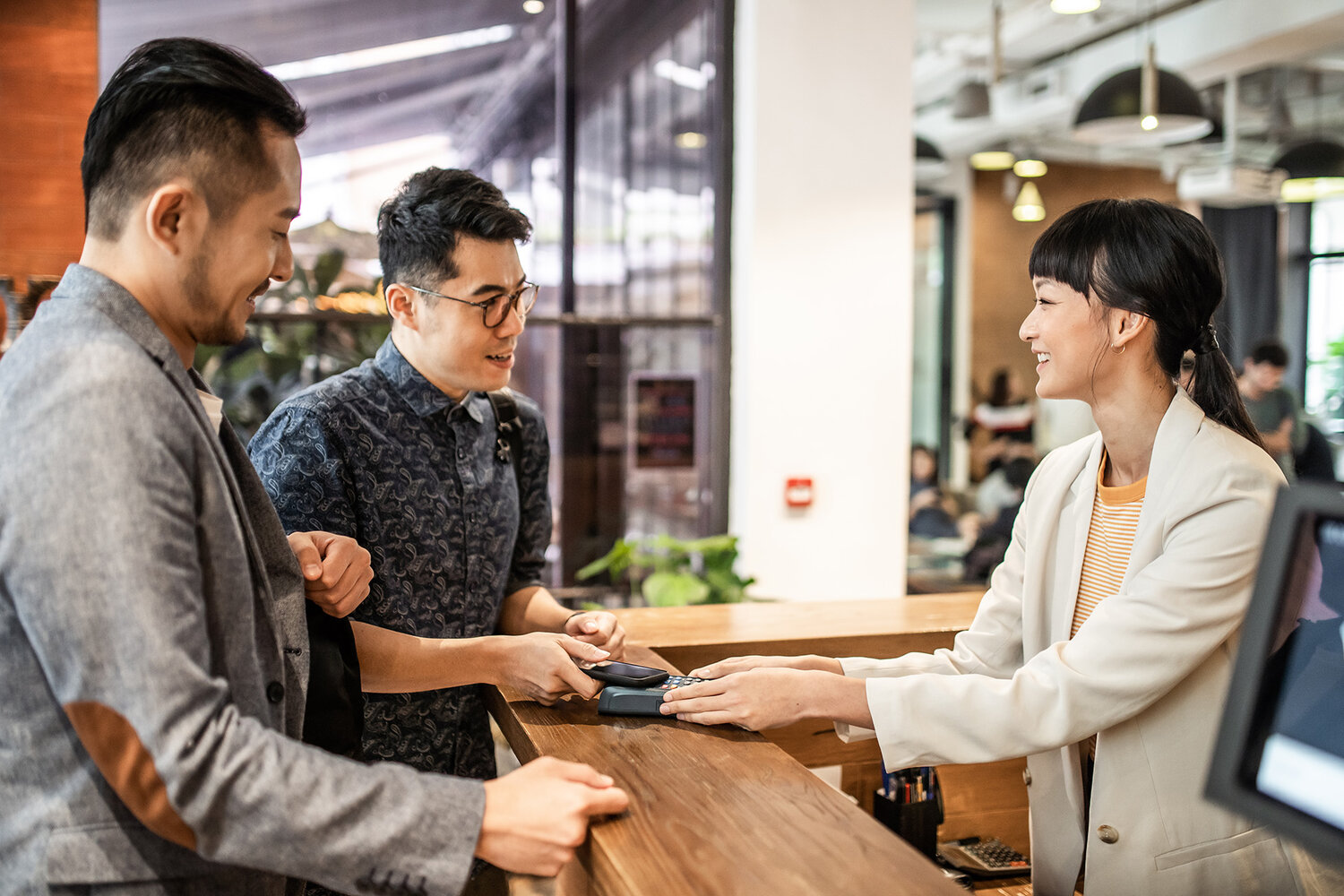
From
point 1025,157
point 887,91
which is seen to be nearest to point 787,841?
point 887,91

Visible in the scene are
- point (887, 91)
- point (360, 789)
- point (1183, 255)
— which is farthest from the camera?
point (887, 91)

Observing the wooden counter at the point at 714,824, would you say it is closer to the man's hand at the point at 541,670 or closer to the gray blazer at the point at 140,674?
the man's hand at the point at 541,670

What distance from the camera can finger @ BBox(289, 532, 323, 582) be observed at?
4.40 ft

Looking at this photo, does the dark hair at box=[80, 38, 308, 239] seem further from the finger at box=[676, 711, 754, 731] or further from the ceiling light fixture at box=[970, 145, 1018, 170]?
the ceiling light fixture at box=[970, 145, 1018, 170]

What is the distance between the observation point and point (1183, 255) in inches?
62.0

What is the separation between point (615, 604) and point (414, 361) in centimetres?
279

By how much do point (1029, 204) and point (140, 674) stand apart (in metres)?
9.17

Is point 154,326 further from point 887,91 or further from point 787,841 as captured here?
point 887,91

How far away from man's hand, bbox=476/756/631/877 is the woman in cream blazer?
1.40 feet

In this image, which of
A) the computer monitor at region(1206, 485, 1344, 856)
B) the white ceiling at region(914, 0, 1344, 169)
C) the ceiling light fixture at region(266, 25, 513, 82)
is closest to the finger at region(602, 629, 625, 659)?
the computer monitor at region(1206, 485, 1344, 856)

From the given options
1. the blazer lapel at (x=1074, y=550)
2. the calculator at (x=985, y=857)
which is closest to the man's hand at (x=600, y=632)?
the blazer lapel at (x=1074, y=550)

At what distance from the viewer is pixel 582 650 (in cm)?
161

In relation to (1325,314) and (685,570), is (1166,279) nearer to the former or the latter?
(685,570)

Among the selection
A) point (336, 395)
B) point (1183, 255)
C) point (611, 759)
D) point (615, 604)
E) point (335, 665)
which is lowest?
point (615, 604)
